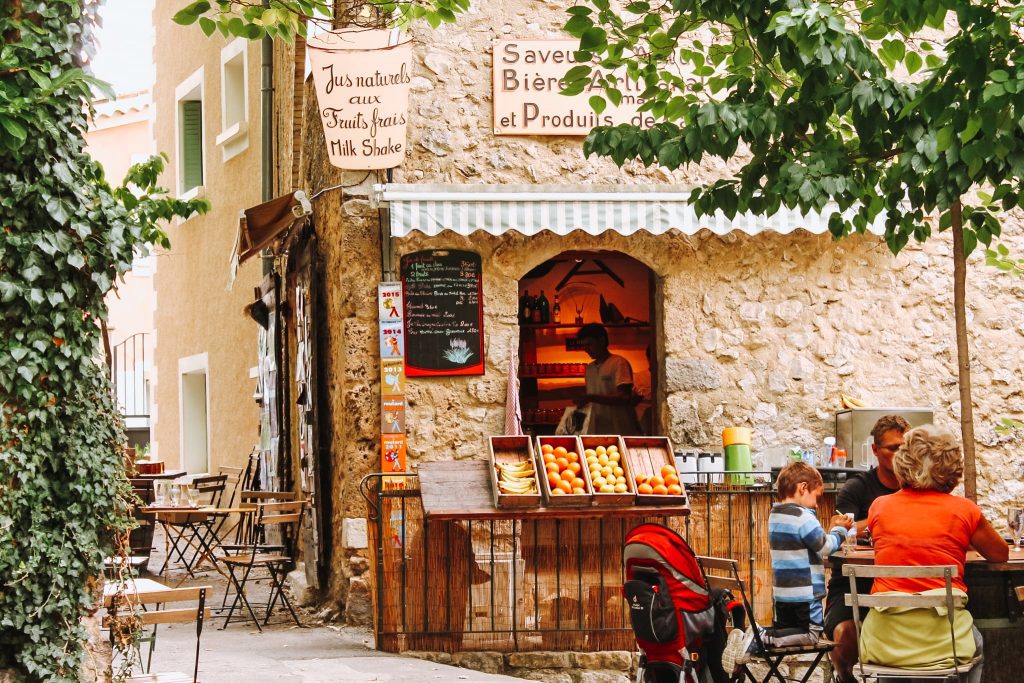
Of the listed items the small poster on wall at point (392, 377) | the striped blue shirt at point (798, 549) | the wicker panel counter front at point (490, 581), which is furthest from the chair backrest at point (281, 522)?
the striped blue shirt at point (798, 549)

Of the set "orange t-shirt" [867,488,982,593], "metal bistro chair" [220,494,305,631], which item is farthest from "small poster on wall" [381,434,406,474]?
"orange t-shirt" [867,488,982,593]

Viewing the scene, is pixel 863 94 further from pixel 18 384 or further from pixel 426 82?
pixel 426 82

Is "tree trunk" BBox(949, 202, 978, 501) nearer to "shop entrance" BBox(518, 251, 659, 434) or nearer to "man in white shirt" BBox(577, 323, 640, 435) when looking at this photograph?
"man in white shirt" BBox(577, 323, 640, 435)

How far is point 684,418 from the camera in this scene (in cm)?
1002

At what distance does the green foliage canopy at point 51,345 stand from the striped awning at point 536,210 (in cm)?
379

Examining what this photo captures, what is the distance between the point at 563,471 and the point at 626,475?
0.40m

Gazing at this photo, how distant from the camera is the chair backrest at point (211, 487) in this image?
42.0ft

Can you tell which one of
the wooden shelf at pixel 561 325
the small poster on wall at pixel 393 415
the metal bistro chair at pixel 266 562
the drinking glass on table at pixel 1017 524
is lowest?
the metal bistro chair at pixel 266 562

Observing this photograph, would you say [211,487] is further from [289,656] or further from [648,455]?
[648,455]

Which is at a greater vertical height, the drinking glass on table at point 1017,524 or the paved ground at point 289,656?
the drinking glass on table at point 1017,524

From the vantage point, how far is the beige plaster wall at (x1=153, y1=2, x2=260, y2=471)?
1482cm

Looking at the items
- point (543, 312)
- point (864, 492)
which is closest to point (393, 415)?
point (543, 312)

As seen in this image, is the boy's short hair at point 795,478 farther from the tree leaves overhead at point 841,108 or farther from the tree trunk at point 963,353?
the tree leaves overhead at point 841,108

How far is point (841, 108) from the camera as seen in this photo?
6.03 metres
